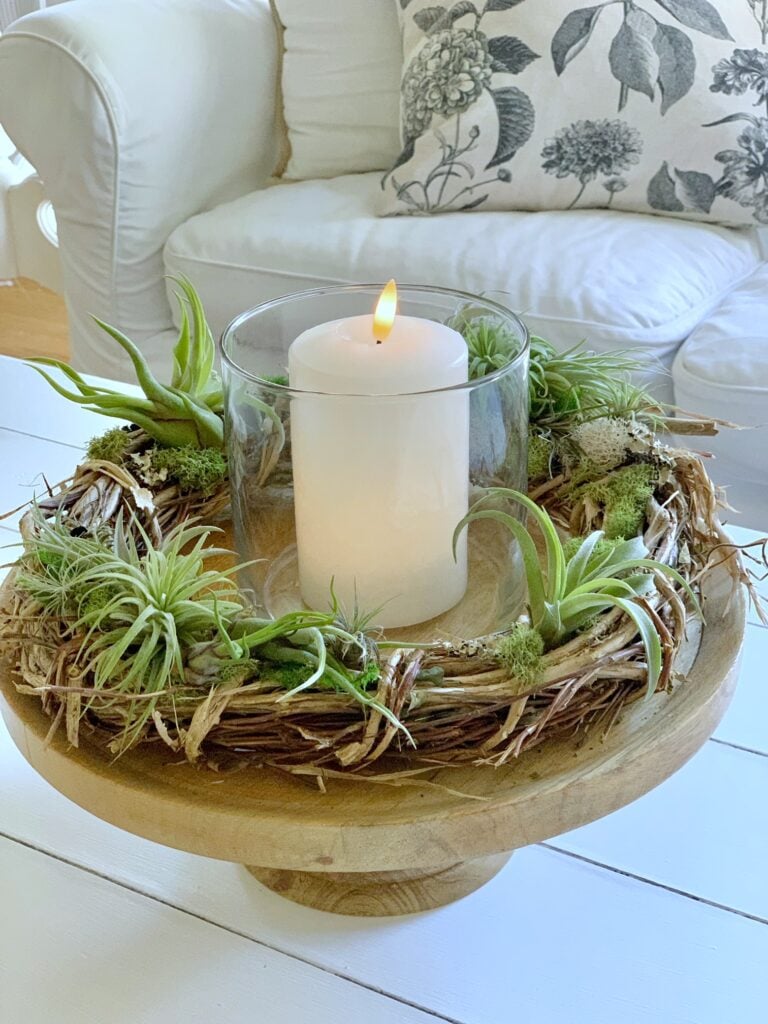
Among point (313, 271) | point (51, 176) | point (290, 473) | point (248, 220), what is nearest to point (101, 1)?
point (51, 176)

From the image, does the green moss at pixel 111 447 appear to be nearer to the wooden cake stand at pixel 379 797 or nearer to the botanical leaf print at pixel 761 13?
the wooden cake stand at pixel 379 797

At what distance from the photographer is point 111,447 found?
2.16ft

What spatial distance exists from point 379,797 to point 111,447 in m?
0.31

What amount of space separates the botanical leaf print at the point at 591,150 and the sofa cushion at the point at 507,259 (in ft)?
0.18

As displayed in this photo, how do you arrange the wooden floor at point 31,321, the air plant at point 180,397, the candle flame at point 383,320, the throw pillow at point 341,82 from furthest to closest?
1. the wooden floor at point 31,321
2. the throw pillow at point 341,82
3. the air plant at point 180,397
4. the candle flame at point 383,320

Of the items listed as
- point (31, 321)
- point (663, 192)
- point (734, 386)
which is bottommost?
point (31, 321)

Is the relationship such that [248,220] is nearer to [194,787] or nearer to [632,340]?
[632,340]

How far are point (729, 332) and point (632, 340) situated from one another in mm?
102

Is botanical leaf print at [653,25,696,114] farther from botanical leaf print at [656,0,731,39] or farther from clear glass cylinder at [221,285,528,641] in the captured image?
clear glass cylinder at [221,285,528,641]

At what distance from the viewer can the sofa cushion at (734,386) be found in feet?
3.73

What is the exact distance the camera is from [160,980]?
53 centimetres

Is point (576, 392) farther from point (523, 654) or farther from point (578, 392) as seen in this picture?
point (523, 654)

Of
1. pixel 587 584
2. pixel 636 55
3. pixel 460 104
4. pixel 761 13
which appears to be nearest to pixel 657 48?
pixel 636 55

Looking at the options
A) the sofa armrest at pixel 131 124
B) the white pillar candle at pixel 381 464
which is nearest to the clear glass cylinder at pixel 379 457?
the white pillar candle at pixel 381 464
